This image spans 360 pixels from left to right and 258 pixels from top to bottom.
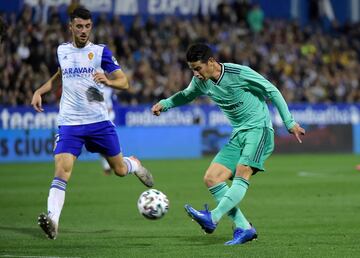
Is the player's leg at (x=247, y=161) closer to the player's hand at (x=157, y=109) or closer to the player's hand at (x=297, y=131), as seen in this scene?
the player's hand at (x=297, y=131)

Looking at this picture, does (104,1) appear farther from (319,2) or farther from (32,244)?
(32,244)

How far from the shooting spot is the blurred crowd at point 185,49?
2741 cm

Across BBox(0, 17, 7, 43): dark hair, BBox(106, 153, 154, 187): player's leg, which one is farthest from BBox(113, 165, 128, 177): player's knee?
BBox(0, 17, 7, 43): dark hair

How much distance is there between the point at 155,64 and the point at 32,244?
20751 mm

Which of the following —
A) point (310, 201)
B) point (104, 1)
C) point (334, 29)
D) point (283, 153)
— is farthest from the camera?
point (334, 29)

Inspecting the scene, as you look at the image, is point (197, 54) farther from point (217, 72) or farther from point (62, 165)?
point (62, 165)

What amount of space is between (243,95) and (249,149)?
620 millimetres

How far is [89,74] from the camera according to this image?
1045 centimetres

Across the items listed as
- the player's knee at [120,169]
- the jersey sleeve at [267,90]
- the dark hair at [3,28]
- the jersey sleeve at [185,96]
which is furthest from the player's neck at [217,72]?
the dark hair at [3,28]

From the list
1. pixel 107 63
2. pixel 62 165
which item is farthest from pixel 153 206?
pixel 107 63

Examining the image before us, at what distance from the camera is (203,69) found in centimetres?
1005

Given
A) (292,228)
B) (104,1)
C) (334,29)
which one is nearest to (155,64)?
(104,1)

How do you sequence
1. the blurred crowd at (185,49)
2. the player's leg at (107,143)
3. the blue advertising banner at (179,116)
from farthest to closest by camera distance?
the blurred crowd at (185,49), the blue advertising banner at (179,116), the player's leg at (107,143)

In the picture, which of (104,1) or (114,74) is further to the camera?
(104,1)
